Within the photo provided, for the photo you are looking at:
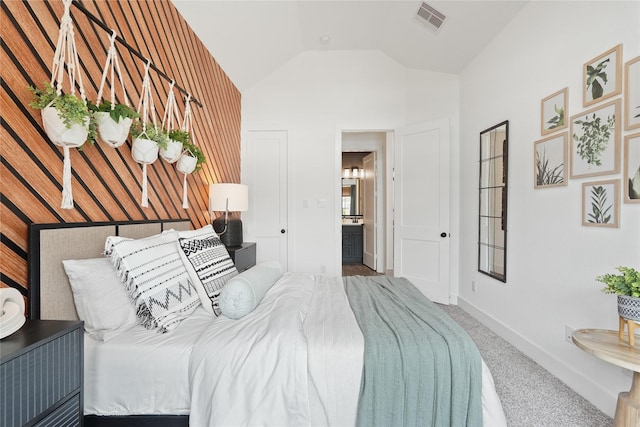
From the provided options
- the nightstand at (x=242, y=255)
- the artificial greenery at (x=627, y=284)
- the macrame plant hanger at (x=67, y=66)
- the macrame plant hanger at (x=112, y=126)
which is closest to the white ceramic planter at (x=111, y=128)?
the macrame plant hanger at (x=112, y=126)

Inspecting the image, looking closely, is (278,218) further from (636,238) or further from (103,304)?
(636,238)

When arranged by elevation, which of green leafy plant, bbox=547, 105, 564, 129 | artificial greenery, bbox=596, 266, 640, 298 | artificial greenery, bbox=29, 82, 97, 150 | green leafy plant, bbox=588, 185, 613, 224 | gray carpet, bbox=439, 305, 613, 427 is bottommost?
gray carpet, bbox=439, 305, 613, 427

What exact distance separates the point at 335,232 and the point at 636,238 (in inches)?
113

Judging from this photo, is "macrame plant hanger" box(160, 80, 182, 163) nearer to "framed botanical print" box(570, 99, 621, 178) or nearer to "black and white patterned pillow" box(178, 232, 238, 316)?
"black and white patterned pillow" box(178, 232, 238, 316)

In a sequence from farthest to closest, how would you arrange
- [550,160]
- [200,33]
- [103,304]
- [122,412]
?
[200,33]
[550,160]
[103,304]
[122,412]

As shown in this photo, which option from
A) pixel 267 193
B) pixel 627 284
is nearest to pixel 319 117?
pixel 267 193

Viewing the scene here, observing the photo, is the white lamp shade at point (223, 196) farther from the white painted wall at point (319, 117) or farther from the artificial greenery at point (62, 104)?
the artificial greenery at point (62, 104)

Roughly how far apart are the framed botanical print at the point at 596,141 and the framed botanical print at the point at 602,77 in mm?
67

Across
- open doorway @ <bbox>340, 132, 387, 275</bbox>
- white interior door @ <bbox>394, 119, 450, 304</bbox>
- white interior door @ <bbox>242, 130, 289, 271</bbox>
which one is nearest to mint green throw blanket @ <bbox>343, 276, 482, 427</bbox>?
white interior door @ <bbox>394, 119, 450, 304</bbox>

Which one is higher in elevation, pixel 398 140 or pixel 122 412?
pixel 398 140

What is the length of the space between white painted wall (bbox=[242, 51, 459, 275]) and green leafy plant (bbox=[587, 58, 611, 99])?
2223 millimetres

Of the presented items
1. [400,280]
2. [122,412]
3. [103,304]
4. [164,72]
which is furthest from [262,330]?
[164,72]

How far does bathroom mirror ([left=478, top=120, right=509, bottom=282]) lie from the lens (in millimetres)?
2654

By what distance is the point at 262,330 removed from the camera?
127 centimetres
